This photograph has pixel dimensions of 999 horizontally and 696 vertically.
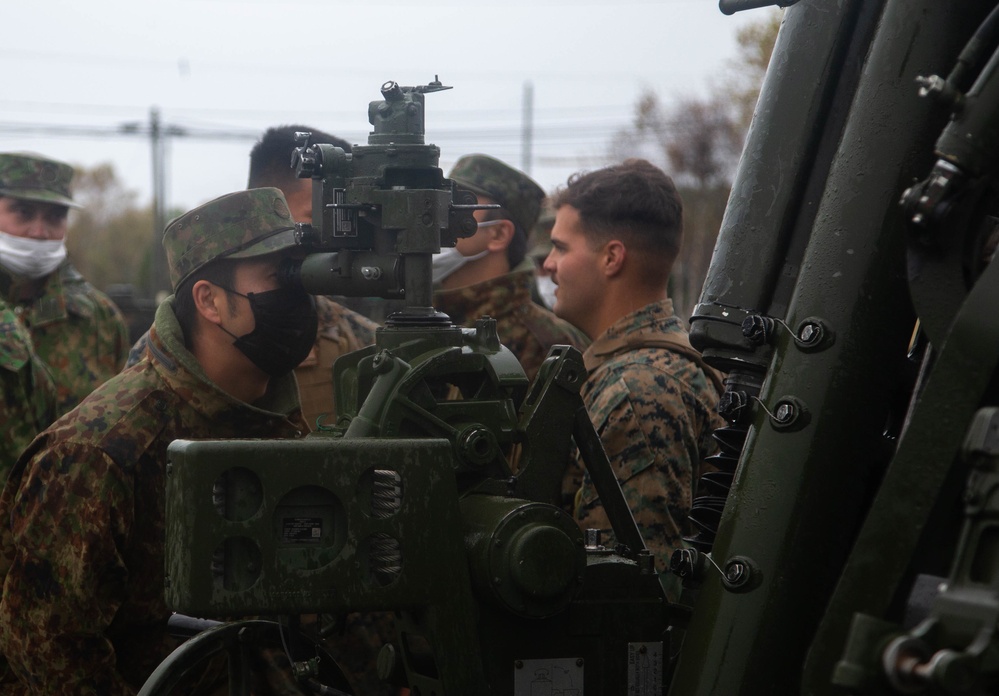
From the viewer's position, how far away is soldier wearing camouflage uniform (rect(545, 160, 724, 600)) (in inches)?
140

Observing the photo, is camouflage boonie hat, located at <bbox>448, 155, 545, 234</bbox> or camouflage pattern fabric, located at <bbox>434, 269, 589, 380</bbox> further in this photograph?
camouflage boonie hat, located at <bbox>448, 155, 545, 234</bbox>

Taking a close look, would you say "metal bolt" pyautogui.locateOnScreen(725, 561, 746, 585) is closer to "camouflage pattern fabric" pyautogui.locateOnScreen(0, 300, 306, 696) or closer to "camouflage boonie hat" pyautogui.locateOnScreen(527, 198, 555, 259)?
"camouflage pattern fabric" pyautogui.locateOnScreen(0, 300, 306, 696)

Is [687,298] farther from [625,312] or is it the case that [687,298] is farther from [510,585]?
[510,585]

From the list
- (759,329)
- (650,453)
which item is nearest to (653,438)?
(650,453)

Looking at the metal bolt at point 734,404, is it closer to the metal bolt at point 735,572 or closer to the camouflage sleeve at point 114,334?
the metal bolt at point 735,572

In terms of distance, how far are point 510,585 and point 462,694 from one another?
234 mm

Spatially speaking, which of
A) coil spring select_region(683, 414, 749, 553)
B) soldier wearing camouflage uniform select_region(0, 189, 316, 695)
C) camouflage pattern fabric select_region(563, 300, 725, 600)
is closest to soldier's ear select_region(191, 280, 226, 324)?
soldier wearing camouflage uniform select_region(0, 189, 316, 695)

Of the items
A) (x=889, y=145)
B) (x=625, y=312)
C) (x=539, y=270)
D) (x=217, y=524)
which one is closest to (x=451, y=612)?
(x=217, y=524)

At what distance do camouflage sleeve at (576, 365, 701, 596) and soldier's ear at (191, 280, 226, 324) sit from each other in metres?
1.17

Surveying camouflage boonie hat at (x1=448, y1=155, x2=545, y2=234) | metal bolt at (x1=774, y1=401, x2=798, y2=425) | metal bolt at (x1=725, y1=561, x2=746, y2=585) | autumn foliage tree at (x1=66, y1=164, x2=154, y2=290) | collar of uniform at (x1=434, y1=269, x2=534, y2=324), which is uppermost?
metal bolt at (x1=774, y1=401, x2=798, y2=425)

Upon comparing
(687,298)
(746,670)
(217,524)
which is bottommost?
(687,298)

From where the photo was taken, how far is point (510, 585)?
2.34 metres

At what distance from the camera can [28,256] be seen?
723cm

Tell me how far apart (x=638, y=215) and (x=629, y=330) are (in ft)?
1.46
